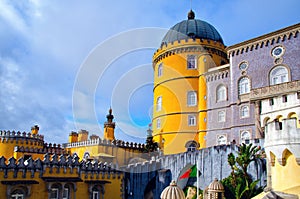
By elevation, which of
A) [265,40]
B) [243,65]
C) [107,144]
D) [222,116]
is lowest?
[107,144]

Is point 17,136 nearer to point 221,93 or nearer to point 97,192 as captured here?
point 97,192

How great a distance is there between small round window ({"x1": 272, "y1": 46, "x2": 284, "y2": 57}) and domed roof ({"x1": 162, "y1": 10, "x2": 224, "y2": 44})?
10175mm

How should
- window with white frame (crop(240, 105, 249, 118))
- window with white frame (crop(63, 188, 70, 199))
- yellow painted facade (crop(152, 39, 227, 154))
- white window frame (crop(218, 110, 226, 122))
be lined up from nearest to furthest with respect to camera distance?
window with white frame (crop(63, 188, 70, 199)) < window with white frame (crop(240, 105, 249, 118)) < white window frame (crop(218, 110, 226, 122)) < yellow painted facade (crop(152, 39, 227, 154))

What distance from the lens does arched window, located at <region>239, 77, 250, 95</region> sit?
28.5m

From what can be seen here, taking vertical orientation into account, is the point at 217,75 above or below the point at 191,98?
above

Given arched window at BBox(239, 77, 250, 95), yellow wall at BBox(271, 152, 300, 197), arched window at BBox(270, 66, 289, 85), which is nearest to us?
yellow wall at BBox(271, 152, 300, 197)

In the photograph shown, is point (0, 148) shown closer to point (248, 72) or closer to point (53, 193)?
point (53, 193)

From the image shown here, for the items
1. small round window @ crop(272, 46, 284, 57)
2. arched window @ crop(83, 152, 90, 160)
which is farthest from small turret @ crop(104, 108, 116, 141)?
small round window @ crop(272, 46, 284, 57)

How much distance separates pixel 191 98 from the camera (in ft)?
114

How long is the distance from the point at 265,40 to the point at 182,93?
10.8m

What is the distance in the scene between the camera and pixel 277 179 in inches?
542

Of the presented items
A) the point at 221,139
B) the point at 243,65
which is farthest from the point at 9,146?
the point at 243,65

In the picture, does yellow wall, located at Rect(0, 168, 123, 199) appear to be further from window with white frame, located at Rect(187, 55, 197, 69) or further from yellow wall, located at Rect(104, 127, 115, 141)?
window with white frame, located at Rect(187, 55, 197, 69)

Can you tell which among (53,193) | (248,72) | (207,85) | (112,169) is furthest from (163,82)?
(53,193)
